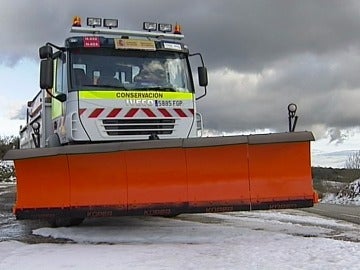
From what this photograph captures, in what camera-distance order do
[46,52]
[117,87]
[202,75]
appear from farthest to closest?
[202,75], [117,87], [46,52]

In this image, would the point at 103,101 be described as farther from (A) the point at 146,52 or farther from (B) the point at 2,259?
(B) the point at 2,259

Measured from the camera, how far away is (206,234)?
8312mm

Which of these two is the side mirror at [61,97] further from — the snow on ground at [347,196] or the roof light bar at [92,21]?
the snow on ground at [347,196]

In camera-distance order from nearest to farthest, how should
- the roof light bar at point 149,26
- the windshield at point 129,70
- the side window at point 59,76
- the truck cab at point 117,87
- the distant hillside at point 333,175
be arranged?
the truck cab at point 117,87, the windshield at point 129,70, the side window at point 59,76, the roof light bar at point 149,26, the distant hillside at point 333,175

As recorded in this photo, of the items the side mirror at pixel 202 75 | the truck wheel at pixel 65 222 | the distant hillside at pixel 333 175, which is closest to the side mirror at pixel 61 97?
the truck wheel at pixel 65 222

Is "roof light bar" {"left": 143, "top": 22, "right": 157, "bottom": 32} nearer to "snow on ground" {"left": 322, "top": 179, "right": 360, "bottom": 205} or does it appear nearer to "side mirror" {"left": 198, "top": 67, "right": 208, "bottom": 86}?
"side mirror" {"left": 198, "top": 67, "right": 208, "bottom": 86}

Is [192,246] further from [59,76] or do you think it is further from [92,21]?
[92,21]

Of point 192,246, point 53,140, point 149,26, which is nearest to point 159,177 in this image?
point 192,246

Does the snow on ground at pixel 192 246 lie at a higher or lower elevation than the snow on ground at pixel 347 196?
lower

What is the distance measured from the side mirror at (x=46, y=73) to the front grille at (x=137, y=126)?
1076 millimetres

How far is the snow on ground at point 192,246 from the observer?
19.9ft

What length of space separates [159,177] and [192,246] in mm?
1146

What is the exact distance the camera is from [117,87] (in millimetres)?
9062

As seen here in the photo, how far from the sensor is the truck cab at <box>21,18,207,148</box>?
29.0 ft
